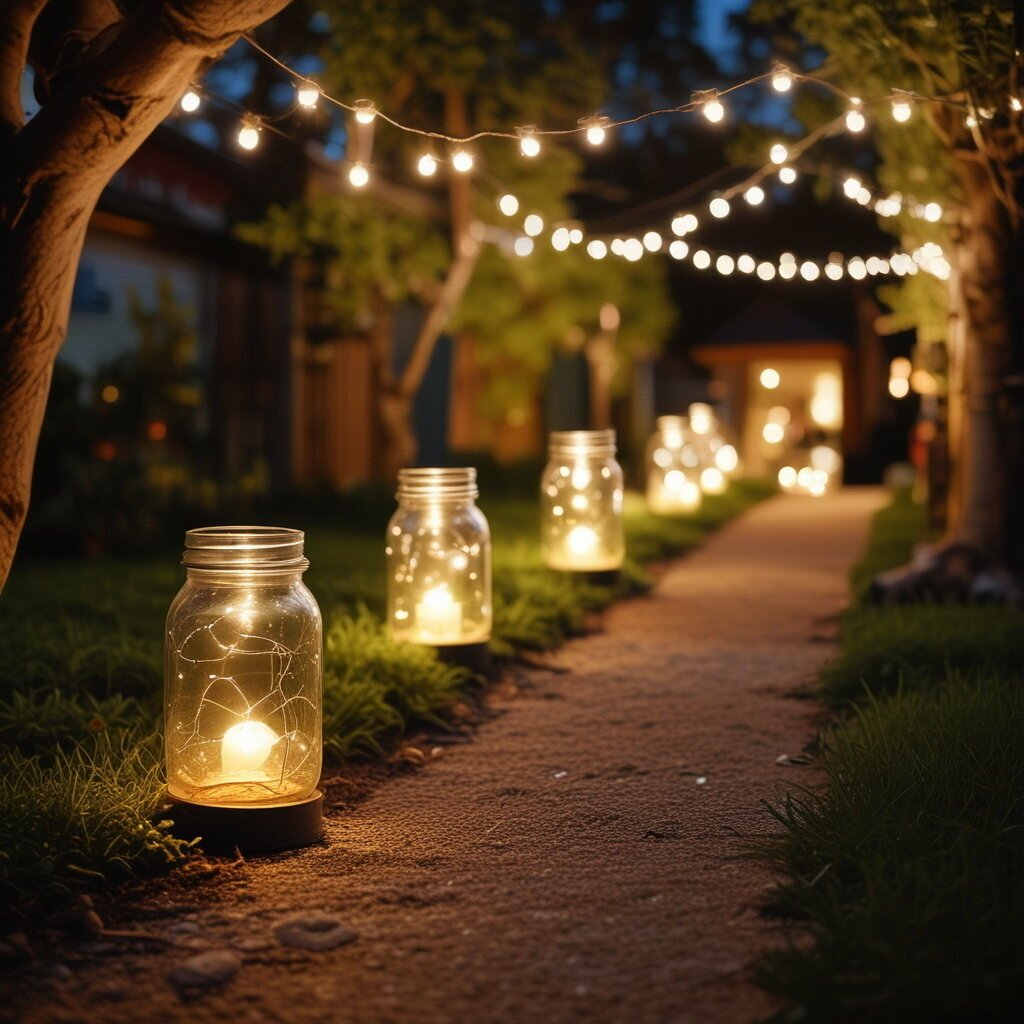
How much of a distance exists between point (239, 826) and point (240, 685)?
0.44 metres

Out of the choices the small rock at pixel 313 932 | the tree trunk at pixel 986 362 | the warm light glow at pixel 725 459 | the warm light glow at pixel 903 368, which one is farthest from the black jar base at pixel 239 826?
the warm light glow at pixel 903 368

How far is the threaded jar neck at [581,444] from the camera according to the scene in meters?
9.30

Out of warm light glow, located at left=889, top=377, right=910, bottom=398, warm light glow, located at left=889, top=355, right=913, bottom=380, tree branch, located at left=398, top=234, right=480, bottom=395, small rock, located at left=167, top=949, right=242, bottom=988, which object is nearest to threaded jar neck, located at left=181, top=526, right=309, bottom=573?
small rock, located at left=167, top=949, right=242, bottom=988

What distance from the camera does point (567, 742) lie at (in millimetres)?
5887

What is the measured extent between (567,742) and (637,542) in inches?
264

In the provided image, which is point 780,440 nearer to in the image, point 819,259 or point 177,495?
point 819,259

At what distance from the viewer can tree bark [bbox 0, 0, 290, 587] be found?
4.28 meters

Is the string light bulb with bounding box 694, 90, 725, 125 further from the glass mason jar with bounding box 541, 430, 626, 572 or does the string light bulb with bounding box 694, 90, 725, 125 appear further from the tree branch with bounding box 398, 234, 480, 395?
the tree branch with bounding box 398, 234, 480, 395

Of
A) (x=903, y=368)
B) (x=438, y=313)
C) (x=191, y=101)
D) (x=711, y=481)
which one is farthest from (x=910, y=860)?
(x=903, y=368)

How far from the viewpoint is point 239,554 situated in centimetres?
440

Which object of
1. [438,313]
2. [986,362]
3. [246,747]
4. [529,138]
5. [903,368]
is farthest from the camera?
[903,368]

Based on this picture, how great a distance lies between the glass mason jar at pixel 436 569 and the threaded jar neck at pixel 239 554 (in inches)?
97.5

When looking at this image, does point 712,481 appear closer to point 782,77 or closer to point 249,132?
point 782,77

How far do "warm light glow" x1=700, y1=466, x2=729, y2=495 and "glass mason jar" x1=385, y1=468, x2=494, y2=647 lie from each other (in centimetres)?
1219
